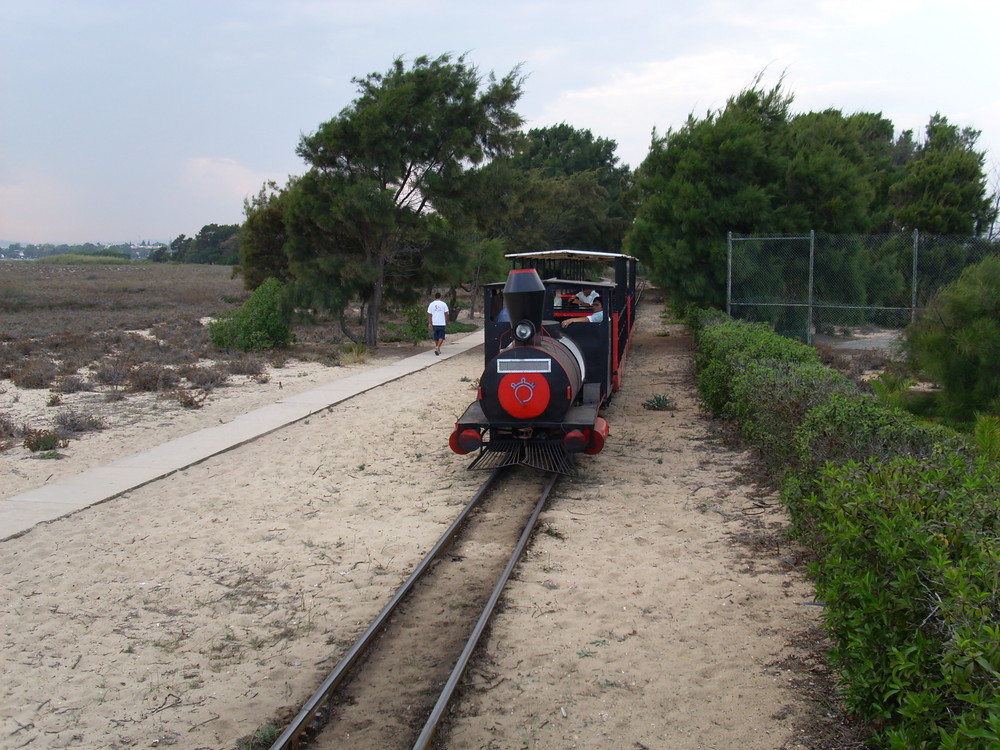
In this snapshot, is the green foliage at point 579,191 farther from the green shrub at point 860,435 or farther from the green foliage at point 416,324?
the green shrub at point 860,435

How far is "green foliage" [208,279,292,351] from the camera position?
21969 mm

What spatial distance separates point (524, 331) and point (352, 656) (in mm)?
4710

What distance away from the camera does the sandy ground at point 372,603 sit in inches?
175

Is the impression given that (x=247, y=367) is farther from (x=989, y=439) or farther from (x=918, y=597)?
(x=918, y=597)

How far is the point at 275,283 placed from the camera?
23156 millimetres

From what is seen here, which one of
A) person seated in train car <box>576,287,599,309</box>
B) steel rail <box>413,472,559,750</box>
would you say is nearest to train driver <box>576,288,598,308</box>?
person seated in train car <box>576,287,599,309</box>

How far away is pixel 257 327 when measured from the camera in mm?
22109

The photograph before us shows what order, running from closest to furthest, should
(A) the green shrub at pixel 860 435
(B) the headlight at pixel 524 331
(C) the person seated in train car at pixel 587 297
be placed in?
(A) the green shrub at pixel 860 435, (B) the headlight at pixel 524 331, (C) the person seated in train car at pixel 587 297

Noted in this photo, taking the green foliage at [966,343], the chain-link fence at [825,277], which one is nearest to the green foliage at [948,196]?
the chain-link fence at [825,277]

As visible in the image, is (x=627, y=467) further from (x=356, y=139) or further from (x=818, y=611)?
(x=356, y=139)

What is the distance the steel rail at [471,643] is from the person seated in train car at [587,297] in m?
5.46

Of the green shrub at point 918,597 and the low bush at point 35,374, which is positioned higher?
the green shrub at point 918,597

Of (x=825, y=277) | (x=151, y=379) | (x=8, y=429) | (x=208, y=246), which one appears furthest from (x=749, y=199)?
(x=208, y=246)

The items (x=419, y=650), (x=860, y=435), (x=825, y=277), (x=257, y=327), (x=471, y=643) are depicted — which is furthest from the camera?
(x=257, y=327)
